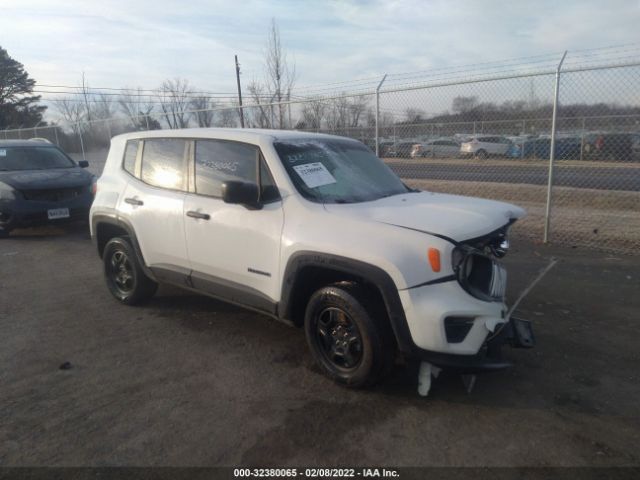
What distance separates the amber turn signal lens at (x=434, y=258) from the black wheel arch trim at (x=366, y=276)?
27 centimetres

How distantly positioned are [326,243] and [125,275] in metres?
2.91

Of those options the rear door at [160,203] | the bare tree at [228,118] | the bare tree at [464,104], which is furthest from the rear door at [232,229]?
the bare tree at [228,118]

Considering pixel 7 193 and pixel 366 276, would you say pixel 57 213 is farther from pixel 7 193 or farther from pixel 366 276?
pixel 366 276

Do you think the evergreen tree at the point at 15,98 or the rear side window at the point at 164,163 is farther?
the evergreen tree at the point at 15,98

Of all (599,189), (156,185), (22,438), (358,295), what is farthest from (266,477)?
(599,189)

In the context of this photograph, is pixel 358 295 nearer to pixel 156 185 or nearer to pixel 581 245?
pixel 156 185

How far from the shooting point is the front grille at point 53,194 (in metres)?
8.48

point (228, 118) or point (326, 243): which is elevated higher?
point (228, 118)

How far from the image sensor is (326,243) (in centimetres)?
329

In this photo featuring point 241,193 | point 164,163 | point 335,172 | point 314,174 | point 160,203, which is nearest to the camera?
point 241,193

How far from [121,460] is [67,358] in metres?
1.67

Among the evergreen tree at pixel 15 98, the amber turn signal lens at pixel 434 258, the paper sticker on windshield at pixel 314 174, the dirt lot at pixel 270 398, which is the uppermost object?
the evergreen tree at pixel 15 98

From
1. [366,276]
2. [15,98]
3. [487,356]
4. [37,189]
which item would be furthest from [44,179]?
[15,98]

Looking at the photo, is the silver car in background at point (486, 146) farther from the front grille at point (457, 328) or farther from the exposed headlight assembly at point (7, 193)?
the exposed headlight assembly at point (7, 193)
